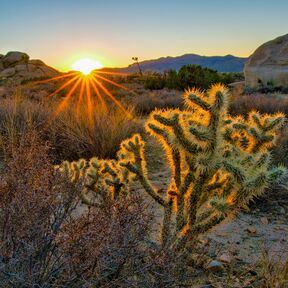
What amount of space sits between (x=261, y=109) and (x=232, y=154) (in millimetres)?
7917

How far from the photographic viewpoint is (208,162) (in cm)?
246

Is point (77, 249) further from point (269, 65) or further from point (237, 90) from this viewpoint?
point (269, 65)

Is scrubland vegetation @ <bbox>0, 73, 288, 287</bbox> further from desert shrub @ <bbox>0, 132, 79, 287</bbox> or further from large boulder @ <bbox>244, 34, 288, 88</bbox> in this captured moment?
large boulder @ <bbox>244, 34, 288, 88</bbox>

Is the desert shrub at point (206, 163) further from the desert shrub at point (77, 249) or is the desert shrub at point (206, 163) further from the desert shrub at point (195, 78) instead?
the desert shrub at point (195, 78)

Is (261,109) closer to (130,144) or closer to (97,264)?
(130,144)

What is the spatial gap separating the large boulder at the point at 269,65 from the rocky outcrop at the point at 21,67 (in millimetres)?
41725

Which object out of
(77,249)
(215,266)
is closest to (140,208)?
(77,249)

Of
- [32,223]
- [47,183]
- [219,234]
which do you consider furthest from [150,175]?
[32,223]

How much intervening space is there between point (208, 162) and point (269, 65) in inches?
669

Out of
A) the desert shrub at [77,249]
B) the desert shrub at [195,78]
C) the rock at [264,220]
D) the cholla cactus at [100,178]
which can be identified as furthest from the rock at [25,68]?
the desert shrub at [77,249]

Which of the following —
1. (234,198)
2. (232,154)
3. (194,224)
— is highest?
(232,154)

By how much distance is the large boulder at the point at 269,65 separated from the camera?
1772 cm

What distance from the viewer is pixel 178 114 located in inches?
103

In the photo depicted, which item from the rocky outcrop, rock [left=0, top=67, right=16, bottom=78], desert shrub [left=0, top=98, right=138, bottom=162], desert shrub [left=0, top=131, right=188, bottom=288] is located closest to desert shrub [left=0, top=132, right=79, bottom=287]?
desert shrub [left=0, top=131, right=188, bottom=288]
